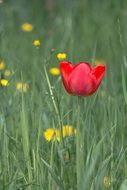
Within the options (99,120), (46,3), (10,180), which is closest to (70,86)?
(10,180)

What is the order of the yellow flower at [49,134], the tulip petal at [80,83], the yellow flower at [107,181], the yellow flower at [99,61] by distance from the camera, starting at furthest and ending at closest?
the yellow flower at [99,61] < the yellow flower at [49,134] < the yellow flower at [107,181] < the tulip petal at [80,83]

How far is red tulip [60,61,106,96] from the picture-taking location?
2172 mm

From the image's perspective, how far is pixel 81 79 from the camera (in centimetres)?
218

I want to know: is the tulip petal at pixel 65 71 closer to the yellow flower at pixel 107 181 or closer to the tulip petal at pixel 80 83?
the tulip petal at pixel 80 83

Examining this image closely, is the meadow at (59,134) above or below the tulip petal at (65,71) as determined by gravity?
below

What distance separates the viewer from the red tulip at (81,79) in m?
2.17

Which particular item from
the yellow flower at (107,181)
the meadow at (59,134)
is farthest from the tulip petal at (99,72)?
the yellow flower at (107,181)

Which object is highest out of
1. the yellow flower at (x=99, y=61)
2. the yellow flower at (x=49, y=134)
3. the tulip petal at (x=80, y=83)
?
the tulip petal at (x=80, y=83)

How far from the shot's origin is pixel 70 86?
7.15 ft

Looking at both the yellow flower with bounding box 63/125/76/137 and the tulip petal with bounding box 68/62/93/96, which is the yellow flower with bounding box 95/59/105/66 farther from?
the tulip petal with bounding box 68/62/93/96

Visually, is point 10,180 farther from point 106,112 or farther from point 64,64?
point 106,112

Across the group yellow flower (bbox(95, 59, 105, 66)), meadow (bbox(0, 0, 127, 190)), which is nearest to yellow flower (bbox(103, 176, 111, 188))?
meadow (bbox(0, 0, 127, 190))

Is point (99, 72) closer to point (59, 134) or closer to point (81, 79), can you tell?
point (81, 79)

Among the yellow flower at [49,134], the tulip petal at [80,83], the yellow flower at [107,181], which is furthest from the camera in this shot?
the yellow flower at [49,134]
